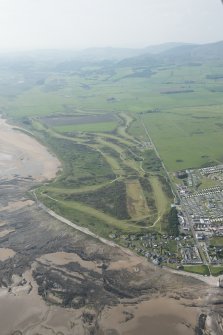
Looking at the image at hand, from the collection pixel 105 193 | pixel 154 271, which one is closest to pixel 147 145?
pixel 105 193

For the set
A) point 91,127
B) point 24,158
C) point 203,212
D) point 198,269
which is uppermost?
point 198,269

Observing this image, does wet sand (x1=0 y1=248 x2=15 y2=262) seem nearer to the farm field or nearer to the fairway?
the farm field

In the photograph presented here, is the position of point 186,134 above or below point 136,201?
below

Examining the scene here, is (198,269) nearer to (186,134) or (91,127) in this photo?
(186,134)

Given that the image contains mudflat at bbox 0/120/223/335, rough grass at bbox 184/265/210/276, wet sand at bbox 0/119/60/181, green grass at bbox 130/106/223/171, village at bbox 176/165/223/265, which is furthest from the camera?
green grass at bbox 130/106/223/171

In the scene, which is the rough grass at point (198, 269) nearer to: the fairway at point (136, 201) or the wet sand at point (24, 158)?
the fairway at point (136, 201)

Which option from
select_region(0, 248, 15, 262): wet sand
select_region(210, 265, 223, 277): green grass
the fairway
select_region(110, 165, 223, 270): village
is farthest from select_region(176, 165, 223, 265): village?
select_region(0, 248, 15, 262): wet sand

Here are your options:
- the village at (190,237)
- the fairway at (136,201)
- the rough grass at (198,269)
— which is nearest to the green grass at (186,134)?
the fairway at (136,201)

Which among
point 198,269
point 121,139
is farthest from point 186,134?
point 198,269

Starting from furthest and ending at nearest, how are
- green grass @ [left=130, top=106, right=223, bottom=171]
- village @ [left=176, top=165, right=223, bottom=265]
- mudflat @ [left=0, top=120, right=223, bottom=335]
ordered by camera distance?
green grass @ [left=130, top=106, right=223, bottom=171] → village @ [left=176, top=165, right=223, bottom=265] → mudflat @ [left=0, top=120, right=223, bottom=335]
